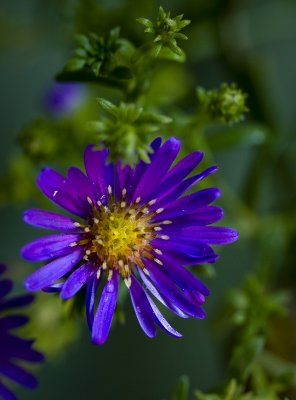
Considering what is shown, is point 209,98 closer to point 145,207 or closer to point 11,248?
point 145,207

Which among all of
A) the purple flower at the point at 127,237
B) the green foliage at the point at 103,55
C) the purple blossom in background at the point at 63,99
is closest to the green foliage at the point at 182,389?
the purple flower at the point at 127,237

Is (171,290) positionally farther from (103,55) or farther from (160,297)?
(103,55)

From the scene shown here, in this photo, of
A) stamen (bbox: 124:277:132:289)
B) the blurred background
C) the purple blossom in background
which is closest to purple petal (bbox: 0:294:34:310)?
stamen (bbox: 124:277:132:289)

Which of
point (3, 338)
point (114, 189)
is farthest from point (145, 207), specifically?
point (3, 338)

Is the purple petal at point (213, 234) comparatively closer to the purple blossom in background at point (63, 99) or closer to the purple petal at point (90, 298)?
the purple petal at point (90, 298)

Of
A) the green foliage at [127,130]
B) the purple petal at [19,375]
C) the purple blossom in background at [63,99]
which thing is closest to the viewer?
the green foliage at [127,130]

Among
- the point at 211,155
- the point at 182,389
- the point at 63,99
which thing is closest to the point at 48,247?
the point at 182,389
